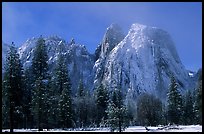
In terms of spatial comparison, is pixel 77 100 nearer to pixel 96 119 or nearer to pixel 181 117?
pixel 96 119

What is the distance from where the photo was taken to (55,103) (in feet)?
200

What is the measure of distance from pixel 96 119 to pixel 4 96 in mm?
31740

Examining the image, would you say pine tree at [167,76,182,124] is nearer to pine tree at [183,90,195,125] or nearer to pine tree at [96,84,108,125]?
pine tree at [183,90,195,125]

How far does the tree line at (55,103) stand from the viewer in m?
45.7

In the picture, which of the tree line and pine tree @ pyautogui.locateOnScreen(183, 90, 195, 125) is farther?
pine tree @ pyautogui.locateOnScreen(183, 90, 195, 125)

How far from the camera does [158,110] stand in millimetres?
81062

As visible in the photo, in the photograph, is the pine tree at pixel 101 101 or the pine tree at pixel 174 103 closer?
the pine tree at pixel 101 101

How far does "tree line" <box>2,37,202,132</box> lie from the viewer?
1799 inches

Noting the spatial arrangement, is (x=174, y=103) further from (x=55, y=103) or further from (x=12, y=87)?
(x=12, y=87)

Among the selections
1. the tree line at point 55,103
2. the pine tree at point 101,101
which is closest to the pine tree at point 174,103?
the tree line at point 55,103

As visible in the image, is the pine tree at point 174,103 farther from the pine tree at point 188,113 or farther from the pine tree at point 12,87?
the pine tree at point 12,87

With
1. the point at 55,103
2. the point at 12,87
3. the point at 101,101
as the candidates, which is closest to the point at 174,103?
Answer: the point at 101,101

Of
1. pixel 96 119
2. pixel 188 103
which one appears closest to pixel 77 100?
pixel 96 119

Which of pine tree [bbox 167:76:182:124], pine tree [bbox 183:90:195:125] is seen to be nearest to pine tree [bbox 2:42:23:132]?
pine tree [bbox 167:76:182:124]
